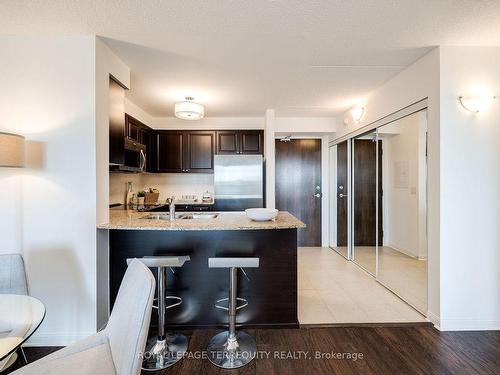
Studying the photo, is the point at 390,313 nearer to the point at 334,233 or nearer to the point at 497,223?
the point at 497,223

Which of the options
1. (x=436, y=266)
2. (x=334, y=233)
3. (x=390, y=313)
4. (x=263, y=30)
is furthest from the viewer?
(x=334, y=233)

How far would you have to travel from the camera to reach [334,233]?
5102 millimetres

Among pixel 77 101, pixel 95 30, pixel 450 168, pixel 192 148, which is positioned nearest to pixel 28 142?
pixel 77 101

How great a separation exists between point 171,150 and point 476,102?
13.3 feet

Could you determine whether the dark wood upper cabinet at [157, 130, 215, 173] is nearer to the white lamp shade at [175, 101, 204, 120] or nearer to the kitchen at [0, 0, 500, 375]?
the white lamp shade at [175, 101, 204, 120]

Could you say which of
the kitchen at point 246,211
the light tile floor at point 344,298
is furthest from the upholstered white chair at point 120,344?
the light tile floor at point 344,298

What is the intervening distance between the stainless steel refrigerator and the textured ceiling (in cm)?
140

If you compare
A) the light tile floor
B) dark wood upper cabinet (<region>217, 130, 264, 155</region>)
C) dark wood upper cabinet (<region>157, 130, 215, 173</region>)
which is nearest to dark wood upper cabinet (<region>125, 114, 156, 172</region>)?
dark wood upper cabinet (<region>157, 130, 215, 173</region>)

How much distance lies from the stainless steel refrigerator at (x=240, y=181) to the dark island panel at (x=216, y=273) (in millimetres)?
1979

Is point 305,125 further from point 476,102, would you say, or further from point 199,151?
point 476,102

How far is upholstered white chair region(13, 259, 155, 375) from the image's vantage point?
1.04 meters

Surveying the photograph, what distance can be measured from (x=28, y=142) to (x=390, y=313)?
353 centimetres

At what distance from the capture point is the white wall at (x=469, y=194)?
2.28 m

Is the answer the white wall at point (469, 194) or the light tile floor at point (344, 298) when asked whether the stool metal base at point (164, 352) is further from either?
the white wall at point (469, 194)
